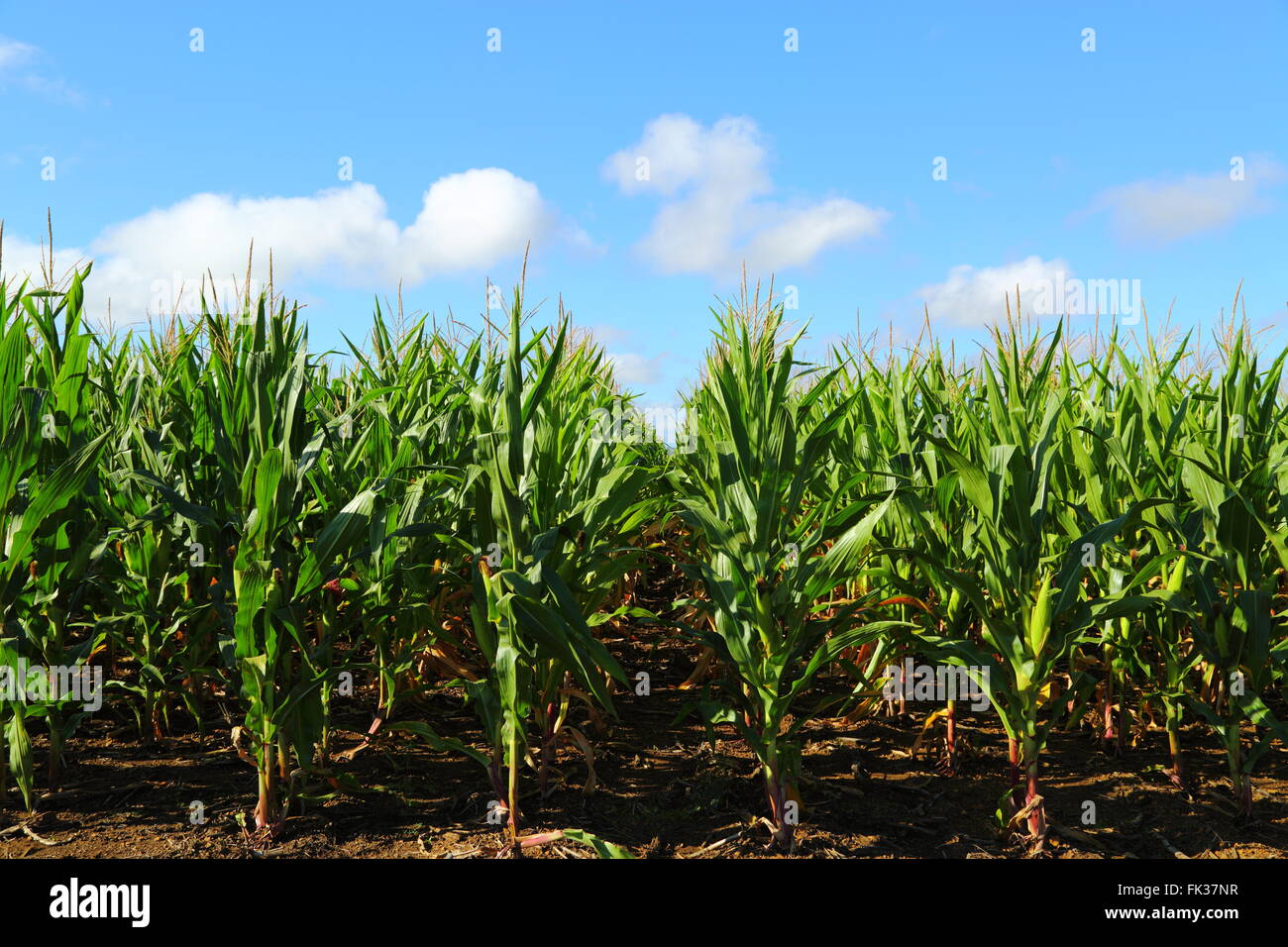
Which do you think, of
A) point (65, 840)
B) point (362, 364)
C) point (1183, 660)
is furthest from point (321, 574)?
point (1183, 660)

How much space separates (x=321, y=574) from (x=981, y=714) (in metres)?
3.34

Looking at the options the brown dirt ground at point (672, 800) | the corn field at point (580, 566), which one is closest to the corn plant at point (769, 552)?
the corn field at point (580, 566)

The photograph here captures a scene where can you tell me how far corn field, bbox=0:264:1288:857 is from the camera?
116 inches

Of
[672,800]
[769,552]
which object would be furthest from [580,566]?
[672,800]

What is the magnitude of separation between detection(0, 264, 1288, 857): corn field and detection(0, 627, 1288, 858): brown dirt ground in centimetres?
4

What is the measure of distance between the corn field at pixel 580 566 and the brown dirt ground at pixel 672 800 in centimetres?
4

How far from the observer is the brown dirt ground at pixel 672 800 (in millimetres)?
3121

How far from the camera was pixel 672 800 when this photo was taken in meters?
3.50

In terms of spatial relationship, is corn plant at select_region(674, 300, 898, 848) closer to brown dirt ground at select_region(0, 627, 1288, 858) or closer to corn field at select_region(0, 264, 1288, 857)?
corn field at select_region(0, 264, 1288, 857)

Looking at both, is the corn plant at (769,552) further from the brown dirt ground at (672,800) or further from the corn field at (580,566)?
the brown dirt ground at (672,800)

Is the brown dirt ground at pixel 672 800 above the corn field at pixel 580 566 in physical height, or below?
below
